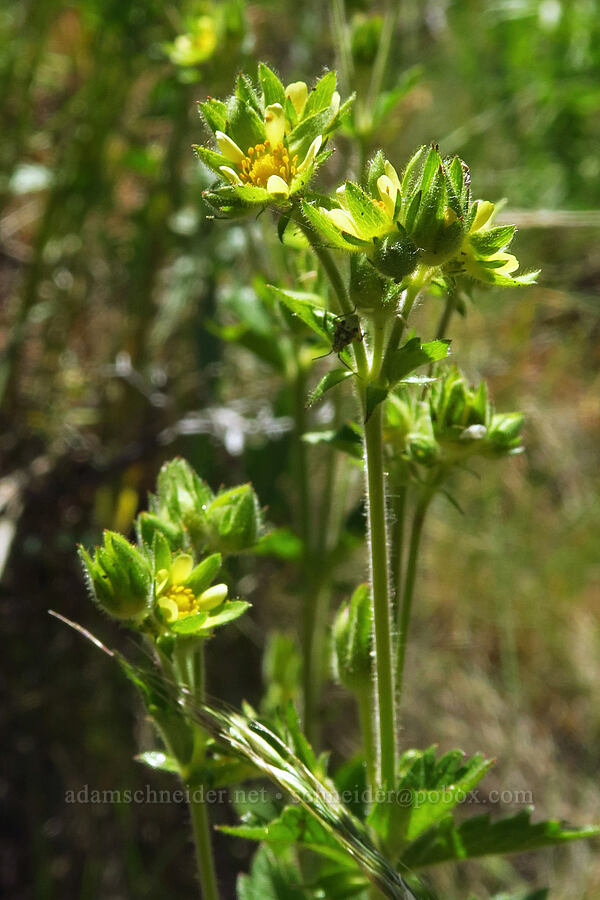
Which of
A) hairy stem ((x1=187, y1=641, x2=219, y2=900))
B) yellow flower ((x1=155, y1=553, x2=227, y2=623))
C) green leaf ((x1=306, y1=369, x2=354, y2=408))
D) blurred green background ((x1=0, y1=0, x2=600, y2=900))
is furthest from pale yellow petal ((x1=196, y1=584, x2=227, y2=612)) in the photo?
blurred green background ((x1=0, y1=0, x2=600, y2=900))

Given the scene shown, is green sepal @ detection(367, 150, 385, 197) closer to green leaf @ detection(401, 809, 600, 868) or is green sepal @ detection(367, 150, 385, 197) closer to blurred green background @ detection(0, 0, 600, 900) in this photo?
green leaf @ detection(401, 809, 600, 868)

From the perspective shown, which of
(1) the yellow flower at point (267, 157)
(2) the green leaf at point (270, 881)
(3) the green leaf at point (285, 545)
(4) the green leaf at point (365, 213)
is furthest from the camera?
(3) the green leaf at point (285, 545)

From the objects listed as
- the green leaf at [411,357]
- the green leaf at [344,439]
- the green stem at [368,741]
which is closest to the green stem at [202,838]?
the green stem at [368,741]

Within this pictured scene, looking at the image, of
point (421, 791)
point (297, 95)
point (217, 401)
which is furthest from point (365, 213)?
point (217, 401)

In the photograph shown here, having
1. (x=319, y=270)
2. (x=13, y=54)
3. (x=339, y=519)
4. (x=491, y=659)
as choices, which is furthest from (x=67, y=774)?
(x=13, y=54)

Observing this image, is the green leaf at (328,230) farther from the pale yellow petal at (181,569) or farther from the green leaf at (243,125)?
the pale yellow petal at (181,569)

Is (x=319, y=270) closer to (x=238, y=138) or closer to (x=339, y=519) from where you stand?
(x=238, y=138)

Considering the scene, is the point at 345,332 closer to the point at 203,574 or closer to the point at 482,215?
the point at 482,215
